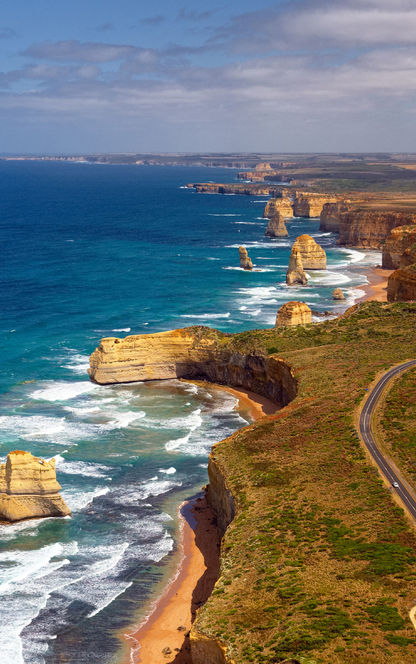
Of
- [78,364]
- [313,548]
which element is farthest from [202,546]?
[78,364]

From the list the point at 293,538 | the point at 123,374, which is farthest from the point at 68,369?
the point at 293,538

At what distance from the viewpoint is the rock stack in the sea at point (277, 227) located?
189m

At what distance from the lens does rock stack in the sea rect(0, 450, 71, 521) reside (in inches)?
1953

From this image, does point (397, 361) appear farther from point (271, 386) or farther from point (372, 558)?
point (372, 558)

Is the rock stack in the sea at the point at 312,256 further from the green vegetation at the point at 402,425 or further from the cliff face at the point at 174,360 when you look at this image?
the green vegetation at the point at 402,425

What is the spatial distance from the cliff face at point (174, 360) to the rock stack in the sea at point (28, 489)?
2740 cm

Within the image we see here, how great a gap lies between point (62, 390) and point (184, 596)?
37109 millimetres

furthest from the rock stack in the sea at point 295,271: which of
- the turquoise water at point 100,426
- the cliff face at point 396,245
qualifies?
Result: the cliff face at point 396,245

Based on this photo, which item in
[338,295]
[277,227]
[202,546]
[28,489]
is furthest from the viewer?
[277,227]

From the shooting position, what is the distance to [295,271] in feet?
423

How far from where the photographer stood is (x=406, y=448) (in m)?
47.8

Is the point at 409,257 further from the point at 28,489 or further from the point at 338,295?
the point at 28,489

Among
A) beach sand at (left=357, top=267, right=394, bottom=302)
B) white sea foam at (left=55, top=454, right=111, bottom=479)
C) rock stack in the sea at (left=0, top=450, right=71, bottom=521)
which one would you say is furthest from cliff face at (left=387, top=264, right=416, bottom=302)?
rock stack in the sea at (left=0, top=450, right=71, bottom=521)

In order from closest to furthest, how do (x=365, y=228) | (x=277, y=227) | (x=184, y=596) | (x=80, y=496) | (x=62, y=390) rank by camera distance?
(x=184, y=596) → (x=80, y=496) → (x=62, y=390) → (x=365, y=228) → (x=277, y=227)
